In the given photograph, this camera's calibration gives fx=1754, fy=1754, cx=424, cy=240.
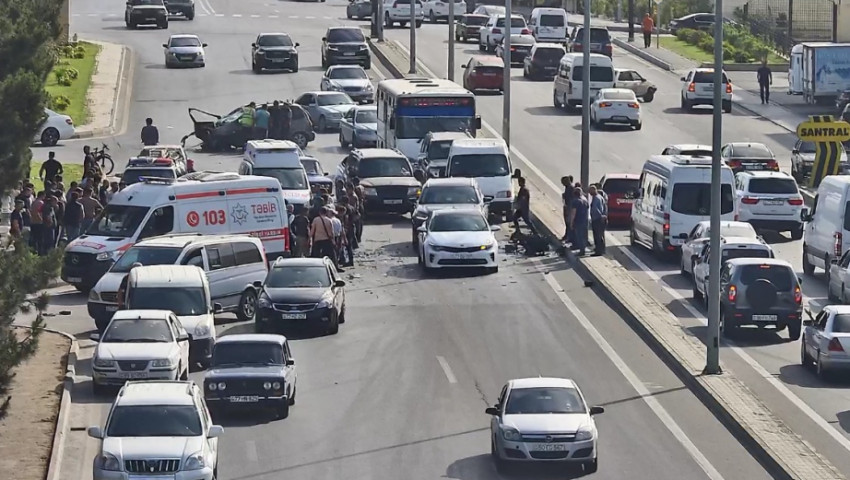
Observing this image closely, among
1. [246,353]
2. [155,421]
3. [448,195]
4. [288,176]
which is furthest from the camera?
[288,176]

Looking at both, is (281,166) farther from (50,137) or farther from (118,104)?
(118,104)

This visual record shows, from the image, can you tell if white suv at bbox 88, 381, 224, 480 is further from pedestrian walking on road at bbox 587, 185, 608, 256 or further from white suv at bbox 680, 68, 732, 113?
white suv at bbox 680, 68, 732, 113

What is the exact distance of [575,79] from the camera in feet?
210

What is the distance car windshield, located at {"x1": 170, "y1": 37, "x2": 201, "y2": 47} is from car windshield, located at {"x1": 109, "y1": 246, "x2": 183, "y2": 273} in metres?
42.5

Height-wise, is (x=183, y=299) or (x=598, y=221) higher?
(x=598, y=221)

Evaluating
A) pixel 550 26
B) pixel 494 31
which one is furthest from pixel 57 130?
pixel 550 26

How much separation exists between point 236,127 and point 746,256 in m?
25.3

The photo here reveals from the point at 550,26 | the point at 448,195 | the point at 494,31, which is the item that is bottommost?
the point at 448,195

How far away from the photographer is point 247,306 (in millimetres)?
33125

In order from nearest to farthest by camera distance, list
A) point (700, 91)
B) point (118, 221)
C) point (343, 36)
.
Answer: point (118, 221) → point (700, 91) → point (343, 36)

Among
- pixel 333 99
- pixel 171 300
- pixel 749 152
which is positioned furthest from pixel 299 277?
pixel 333 99

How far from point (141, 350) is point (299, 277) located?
244 inches

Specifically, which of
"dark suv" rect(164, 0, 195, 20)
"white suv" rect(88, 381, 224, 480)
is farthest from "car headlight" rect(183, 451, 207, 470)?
"dark suv" rect(164, 0, 195, 20)

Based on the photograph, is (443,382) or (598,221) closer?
(443,382)
